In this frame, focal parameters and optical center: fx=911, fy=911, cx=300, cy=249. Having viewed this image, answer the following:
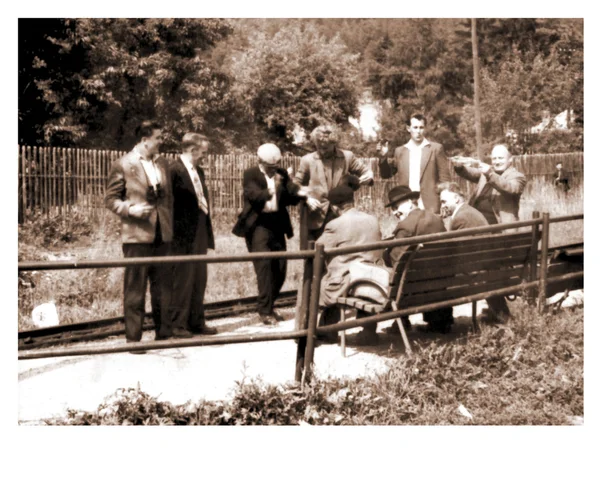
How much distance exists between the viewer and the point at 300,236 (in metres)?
6.84

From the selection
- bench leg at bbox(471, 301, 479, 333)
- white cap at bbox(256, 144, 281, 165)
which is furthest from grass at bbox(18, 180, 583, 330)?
bench leg at bbox(471, 301, 479, 333)

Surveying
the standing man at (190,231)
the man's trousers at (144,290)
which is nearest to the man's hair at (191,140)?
the standing man at (190,231)

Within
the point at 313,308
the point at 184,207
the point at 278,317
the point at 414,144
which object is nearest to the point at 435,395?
the point at 313,308

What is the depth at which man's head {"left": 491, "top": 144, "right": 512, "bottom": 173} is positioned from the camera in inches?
270

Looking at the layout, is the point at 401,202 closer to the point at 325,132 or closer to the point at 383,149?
the point at 383,149

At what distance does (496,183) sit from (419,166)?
64cm

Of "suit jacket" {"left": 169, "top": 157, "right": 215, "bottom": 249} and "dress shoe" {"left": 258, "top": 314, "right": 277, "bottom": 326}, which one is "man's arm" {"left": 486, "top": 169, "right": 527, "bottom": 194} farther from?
"suit jacket" {"left": 169, "top": 157, "right": 215, "bottom": 249}

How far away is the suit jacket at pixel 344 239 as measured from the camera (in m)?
6.36

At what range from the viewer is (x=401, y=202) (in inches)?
259

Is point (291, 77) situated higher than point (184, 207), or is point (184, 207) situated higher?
point (291, 77)

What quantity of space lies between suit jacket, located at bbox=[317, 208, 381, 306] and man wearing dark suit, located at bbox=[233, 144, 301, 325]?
0.50m

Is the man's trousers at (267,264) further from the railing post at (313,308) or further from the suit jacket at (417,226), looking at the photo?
the railing post at (313,308)
